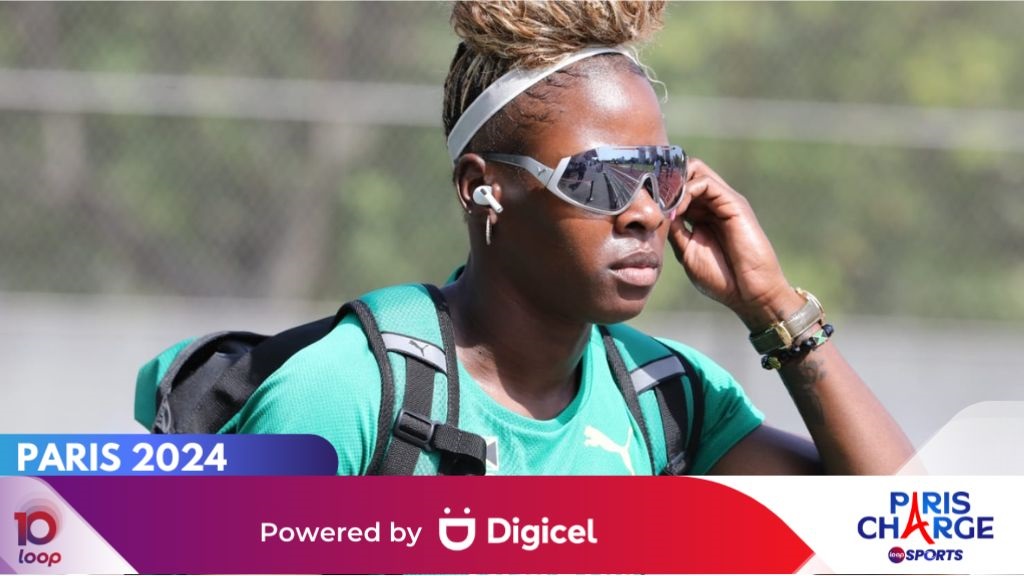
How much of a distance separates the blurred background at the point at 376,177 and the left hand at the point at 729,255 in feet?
16.4

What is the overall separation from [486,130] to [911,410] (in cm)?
628

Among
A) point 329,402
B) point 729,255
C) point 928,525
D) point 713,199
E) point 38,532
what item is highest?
point 713,199

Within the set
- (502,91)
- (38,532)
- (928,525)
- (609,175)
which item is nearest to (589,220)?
(609,175)

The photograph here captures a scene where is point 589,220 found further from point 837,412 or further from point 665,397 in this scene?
point 837,412

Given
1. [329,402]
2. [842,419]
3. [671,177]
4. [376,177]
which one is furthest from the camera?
[376,177]

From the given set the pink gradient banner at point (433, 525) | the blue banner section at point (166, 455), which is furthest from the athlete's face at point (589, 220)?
the blue banner section at point (166, 455)

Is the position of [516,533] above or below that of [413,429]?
below

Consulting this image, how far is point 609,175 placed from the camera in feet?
9.04

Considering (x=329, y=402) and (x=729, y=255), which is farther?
(x=729, y=255)

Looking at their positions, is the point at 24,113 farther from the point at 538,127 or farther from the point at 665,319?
the point at 538,127

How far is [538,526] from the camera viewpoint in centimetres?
Answer: 266

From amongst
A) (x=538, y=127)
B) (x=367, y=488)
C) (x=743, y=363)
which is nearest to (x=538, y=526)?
(x=367, y=488)

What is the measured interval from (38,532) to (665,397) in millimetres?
1346

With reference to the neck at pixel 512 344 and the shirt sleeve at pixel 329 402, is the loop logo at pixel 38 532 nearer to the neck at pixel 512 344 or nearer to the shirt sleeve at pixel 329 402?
the shirt sleeve at pixel 329 402
